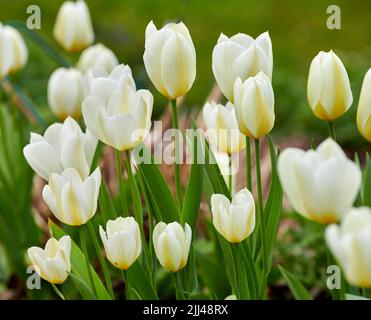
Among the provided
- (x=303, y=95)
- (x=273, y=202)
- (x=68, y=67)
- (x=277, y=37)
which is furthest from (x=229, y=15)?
(x=273, y=202)

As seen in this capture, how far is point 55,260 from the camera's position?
114 centimetres

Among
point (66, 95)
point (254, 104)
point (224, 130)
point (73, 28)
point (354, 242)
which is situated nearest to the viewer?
point (354, 242)

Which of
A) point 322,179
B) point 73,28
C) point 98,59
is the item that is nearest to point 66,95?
point 98,59

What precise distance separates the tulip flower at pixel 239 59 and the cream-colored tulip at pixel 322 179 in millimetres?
299

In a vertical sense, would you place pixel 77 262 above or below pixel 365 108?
below

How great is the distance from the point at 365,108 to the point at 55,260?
1.52 ft

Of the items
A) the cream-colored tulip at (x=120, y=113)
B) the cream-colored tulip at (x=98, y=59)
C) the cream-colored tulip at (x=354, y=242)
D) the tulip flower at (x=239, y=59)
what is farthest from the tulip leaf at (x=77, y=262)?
the cream-colored tulip at (x=98, y=59)

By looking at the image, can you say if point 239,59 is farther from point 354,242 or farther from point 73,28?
point 73,28

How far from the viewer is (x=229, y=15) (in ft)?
17.7

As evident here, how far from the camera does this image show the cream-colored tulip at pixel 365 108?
1108 mm

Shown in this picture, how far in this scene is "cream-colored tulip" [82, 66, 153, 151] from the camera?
112 centimetres

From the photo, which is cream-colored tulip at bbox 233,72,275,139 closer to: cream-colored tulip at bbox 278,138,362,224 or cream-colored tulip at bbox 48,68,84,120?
cream-colored tulip at bbox 278,138,362,224

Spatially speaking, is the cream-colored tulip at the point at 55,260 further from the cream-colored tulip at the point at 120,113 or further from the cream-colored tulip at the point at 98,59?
the cream-colored tulip at the point at 98,59

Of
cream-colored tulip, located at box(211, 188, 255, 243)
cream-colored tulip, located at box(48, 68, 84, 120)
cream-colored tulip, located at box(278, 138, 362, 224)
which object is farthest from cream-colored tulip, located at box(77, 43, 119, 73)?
cream-colored tulip, located at box(278, 138, 362, 224)
